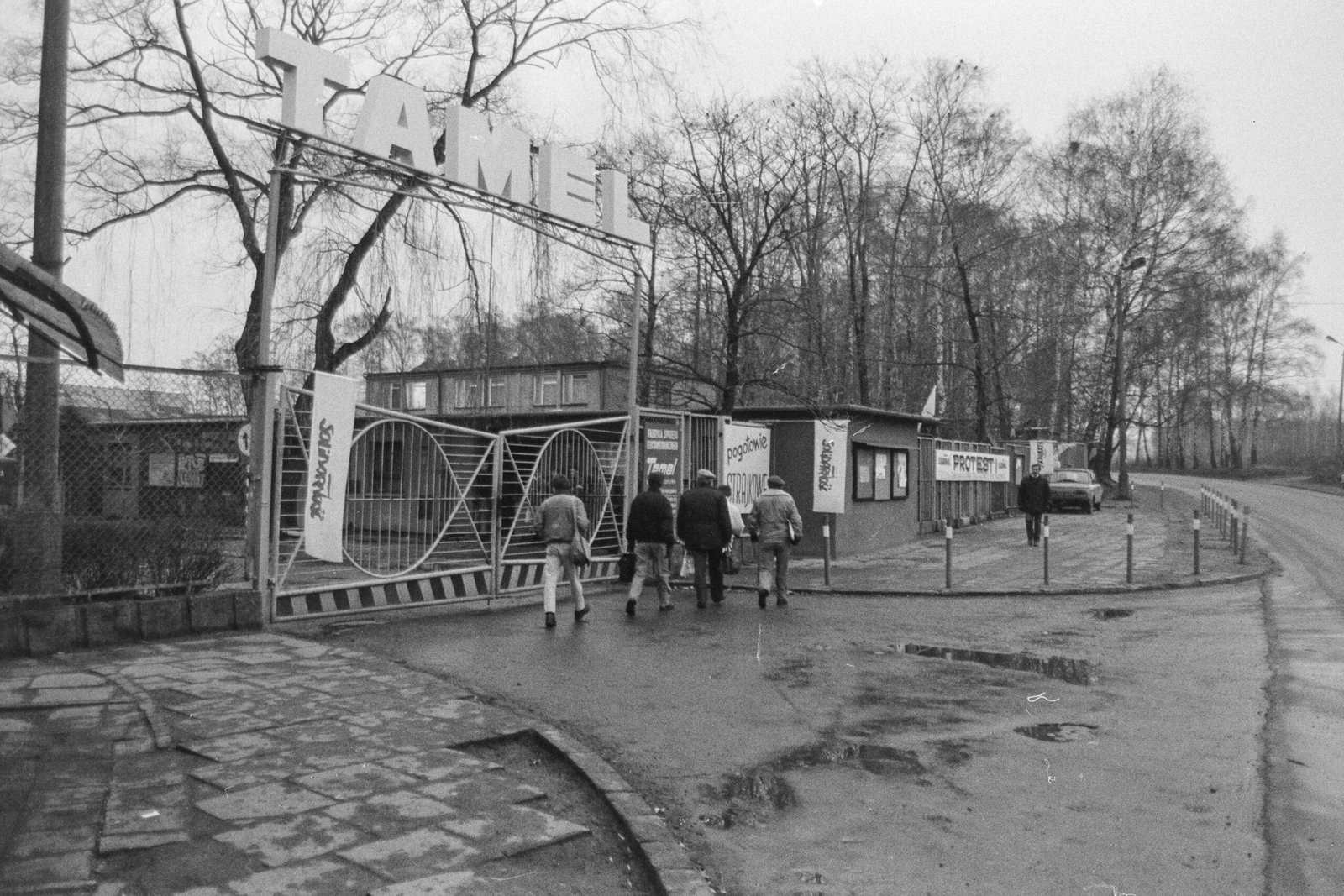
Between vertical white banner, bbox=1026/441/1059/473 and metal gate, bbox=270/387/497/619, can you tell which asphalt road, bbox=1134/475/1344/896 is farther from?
vertical white banner, bbox=1026/441/1059/473

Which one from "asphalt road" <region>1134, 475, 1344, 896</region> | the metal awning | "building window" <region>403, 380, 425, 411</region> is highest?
"building window" <region>403, 380, 425, 411</region>

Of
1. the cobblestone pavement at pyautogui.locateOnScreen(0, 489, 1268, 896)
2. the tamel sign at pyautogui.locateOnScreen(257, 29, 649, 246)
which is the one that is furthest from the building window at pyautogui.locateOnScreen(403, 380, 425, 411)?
the cobblestone pavement at pyautogui.locateOnScreen(0, 489, 1268, 896)

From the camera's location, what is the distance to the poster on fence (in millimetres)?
27562

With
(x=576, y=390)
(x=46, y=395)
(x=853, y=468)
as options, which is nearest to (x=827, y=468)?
(x=853, y=468)

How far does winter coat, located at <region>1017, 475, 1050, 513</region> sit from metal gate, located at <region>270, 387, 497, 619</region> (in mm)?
13917

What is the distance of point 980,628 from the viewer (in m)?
11.9

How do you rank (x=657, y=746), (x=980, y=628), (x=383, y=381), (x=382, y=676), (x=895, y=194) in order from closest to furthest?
(x=657, y=746) < (x=382, y=676) < (x=980, y=628) < (x=383, y=381) < (x=895, y=194)

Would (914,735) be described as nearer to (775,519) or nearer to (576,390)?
(775,519)

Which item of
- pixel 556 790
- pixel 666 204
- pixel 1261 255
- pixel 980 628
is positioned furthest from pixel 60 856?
pixel 1261 255

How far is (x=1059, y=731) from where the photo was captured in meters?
7.09

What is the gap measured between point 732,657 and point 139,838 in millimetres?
5821

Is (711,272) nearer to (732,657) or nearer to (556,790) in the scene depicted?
(732,657)

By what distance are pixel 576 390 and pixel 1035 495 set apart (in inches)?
570

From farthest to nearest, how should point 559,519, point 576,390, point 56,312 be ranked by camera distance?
point 576,390 < point 559,519 < point 56,312
